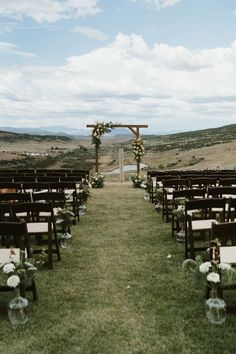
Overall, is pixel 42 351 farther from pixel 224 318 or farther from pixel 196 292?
pixel 196 292

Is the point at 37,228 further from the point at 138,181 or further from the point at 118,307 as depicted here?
the point at 138,181

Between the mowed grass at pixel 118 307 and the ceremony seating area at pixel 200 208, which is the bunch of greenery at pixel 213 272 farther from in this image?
the ceremony seating area at pixel 200 208

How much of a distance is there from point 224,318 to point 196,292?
106cm

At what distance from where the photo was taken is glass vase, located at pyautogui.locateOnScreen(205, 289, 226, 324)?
213 inches

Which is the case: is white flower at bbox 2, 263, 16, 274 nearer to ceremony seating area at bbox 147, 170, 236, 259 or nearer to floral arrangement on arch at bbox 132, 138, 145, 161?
ceremony seating area at bbox 147, 170, 236, 259

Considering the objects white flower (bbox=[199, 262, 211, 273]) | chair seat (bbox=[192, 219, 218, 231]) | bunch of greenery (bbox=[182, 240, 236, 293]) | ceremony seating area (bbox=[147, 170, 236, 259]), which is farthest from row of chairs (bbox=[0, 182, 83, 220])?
white flower (bbox=[199, 262, 211, 273])

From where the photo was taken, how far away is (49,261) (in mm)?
7660

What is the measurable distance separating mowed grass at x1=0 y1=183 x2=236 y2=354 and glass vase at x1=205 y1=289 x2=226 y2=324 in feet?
0.24

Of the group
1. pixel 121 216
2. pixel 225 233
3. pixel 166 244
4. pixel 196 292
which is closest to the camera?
pixel 225 233

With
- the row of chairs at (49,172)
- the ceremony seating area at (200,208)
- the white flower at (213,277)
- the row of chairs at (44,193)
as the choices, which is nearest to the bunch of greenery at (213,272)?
the white flower at (213,277)

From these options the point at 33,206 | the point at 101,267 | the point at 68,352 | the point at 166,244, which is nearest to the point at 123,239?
the point at 166,244

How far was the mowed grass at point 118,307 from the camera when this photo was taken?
16.4 feet

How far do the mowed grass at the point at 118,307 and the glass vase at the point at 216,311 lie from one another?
0.07m

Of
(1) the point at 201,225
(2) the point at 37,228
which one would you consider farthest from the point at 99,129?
(1) the point at 201,225
